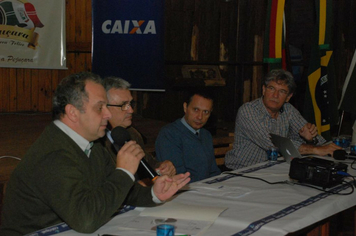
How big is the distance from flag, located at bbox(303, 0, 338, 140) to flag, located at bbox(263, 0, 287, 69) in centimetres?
36

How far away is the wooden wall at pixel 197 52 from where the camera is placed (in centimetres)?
666

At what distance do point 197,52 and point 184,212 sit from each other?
530cm

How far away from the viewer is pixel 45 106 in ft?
22.2

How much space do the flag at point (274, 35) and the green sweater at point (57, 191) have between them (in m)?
3.25

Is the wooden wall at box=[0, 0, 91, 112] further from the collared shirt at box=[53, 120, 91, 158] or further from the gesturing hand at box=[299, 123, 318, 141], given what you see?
the collared shirt at box=[53, 120, 91, 158]

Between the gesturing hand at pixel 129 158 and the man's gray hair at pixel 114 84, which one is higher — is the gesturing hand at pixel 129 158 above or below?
below

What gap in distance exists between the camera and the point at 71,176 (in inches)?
64.1

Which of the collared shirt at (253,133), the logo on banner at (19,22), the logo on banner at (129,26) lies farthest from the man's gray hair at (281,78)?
the logo on banner at (19,22)

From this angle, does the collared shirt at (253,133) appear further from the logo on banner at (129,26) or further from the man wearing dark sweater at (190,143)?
the logo on banner at (129,26)

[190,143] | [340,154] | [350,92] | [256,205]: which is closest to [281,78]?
[340,154]

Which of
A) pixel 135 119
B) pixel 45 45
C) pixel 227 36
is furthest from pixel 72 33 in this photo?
pixel 227 36

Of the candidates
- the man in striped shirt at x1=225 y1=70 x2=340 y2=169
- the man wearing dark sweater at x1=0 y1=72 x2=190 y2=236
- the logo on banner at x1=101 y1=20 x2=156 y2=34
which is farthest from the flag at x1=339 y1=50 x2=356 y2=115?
the man wearing dark sweater at x1=0 y1=72 x2=190 y2=236

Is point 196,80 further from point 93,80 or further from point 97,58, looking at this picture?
point 93,80

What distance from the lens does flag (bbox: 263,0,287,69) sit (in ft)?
15.3
